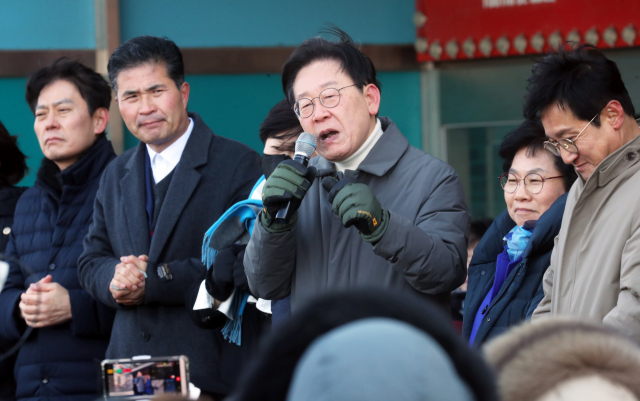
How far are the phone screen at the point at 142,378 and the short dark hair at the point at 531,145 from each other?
1879mm

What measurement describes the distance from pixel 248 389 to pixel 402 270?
138 centimetres

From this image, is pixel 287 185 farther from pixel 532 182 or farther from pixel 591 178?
pixel 532 182

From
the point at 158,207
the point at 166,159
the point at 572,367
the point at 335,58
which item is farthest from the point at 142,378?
the point at 166,159

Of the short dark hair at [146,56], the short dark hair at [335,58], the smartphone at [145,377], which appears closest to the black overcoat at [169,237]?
the short dark hair at [146,56]

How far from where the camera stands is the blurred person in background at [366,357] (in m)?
0.57

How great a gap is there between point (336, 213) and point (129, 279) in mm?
977

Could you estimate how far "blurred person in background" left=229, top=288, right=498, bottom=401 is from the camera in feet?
1.86

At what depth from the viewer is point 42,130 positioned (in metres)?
3.40

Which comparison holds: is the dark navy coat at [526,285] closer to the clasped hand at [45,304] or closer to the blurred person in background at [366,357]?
the clasped hand at [45,304]

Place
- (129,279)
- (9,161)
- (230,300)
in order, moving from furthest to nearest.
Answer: (9,161) → (129,279) → (230,300)

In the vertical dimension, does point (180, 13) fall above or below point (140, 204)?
above

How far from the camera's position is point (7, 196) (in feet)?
11.7

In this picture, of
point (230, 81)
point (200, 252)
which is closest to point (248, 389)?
point (200, 252)

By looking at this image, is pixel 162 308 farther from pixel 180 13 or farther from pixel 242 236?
pixel 180 13
